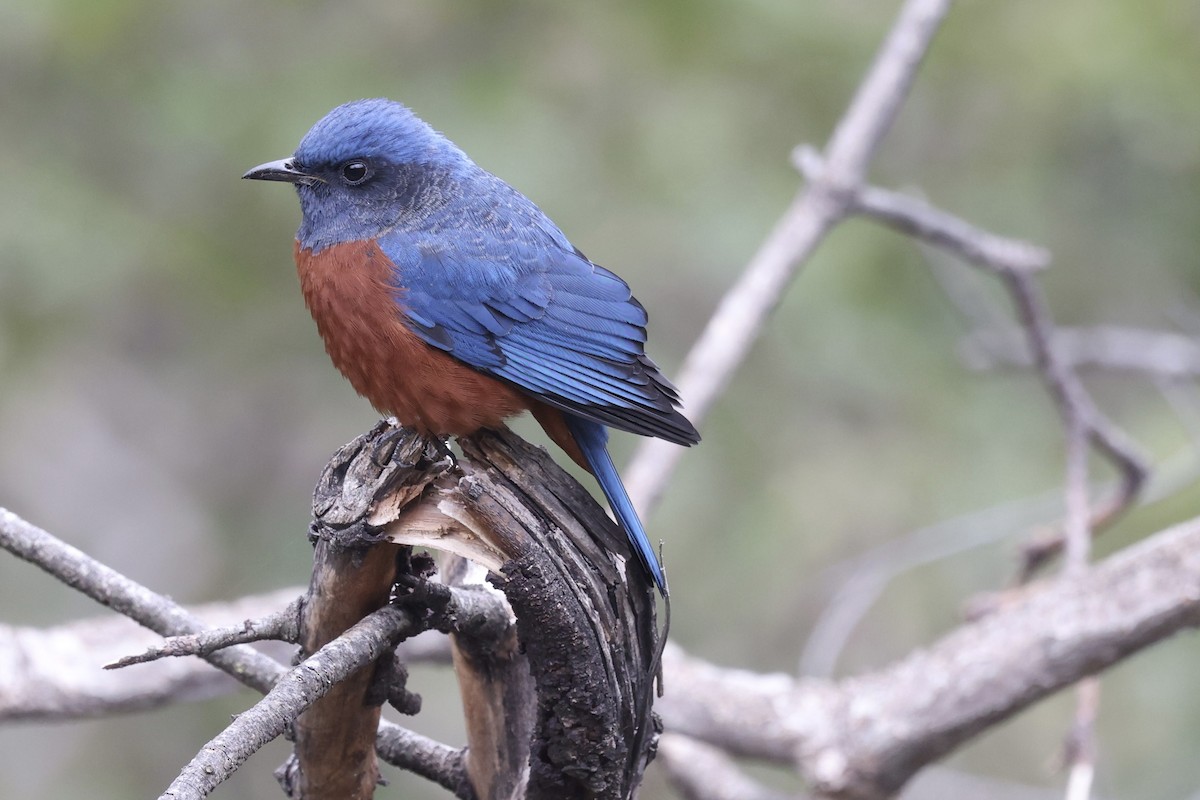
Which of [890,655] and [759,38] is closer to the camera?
[759,38]

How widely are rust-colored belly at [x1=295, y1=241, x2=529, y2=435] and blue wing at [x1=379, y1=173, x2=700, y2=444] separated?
0.14 ft

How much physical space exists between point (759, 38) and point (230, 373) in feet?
10.6

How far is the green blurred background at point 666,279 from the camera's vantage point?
5.81 metres

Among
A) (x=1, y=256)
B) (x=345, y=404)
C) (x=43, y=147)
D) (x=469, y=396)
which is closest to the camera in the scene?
(x=469, y=396)

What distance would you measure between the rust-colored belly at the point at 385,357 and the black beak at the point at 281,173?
25 cm

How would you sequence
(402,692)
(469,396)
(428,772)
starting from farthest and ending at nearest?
1. (469,396)
2. (428,772)
3. (402,692)

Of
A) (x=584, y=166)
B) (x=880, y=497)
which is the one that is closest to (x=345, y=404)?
(x=584, y=166)

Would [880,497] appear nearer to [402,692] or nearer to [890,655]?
[890,655]

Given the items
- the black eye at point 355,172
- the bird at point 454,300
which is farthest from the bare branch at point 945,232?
the black eye at point 355,172

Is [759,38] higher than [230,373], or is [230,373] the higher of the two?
[759,38]

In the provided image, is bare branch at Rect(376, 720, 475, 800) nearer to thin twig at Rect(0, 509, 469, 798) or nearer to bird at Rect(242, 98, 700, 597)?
thin twig at Rect(0, 509, 469, 798)

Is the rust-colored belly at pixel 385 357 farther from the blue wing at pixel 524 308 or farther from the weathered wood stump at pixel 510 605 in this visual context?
the weathered wood stump at pixel 510 605

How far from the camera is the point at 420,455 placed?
2682mm

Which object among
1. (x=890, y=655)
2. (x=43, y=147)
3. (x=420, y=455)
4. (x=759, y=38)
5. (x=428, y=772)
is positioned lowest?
(x=428, y=772)
